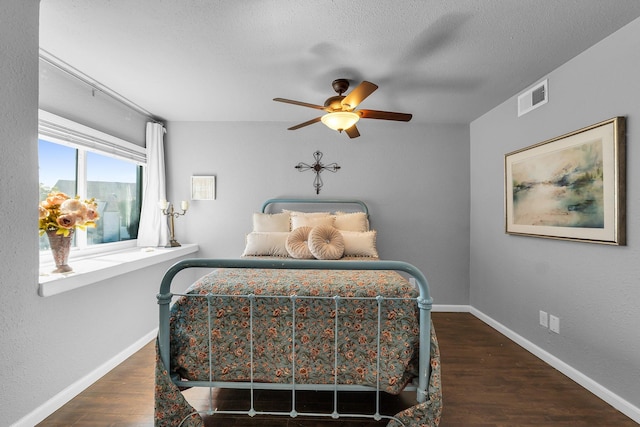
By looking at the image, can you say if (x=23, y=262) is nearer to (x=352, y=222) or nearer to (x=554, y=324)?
(x=352, y=222)

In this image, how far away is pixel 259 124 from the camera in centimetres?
388

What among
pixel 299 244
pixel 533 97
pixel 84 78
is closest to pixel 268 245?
pixel 299 244

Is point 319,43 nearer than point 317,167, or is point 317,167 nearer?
point 319,43

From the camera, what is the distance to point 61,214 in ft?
6.60

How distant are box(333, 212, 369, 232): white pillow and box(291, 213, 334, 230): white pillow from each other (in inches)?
3.3

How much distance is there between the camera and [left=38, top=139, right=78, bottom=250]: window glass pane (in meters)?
2.39

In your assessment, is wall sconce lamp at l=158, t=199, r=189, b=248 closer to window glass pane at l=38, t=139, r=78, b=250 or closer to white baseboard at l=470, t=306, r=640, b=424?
window glass pane at l=38, t=139, r=78, b=250

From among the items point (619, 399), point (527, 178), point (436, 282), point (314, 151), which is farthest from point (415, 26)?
point (436, 282)

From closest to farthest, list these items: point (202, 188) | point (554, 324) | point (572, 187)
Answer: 1. point (572, 187)
2. point (554, 324)
3. point (202, 188)

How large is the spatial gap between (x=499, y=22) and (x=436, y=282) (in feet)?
9.23

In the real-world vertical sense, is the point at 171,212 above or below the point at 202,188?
below

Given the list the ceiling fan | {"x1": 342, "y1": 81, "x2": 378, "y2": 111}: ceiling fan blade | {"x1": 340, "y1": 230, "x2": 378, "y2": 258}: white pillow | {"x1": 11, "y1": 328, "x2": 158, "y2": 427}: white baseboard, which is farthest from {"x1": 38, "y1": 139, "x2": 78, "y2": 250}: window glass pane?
{"x1": 340, "y1": 230, "x2": 378, "y2": 258}: white pillow

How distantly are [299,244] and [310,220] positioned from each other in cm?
50

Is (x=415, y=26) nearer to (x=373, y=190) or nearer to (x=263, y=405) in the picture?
(x=373, y=190)
